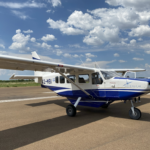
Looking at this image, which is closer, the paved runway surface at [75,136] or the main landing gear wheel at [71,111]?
the paved runway surface at [75,136]

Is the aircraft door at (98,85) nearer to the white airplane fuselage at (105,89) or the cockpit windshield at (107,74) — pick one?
the white airplane fuselage at (105,89)

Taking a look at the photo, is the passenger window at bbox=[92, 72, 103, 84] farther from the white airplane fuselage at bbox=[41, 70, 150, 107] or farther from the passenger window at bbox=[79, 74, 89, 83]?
the passenger window at bbox=[79, 74, 89, 83]

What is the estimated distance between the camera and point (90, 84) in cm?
757

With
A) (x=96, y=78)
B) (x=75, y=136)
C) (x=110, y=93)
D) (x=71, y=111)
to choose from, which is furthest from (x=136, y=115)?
(x=75, y=136)

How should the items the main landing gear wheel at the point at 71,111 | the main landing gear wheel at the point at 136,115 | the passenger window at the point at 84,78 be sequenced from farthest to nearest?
the passenger window at the point at 84,78
the main landing gear wheel at the point at 71,111
the main landing gear wheel at the point at 136,115

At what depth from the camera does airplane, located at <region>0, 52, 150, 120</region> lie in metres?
5.88

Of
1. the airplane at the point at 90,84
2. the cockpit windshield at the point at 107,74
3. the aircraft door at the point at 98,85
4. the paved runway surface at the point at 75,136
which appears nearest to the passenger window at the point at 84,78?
the airplane at the point at 90,84

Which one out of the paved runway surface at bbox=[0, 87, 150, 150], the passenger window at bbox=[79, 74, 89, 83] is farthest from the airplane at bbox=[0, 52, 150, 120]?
the paved runway surface at bbox=[0, 87, 150, 150]

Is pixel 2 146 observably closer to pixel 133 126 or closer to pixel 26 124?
pixel 26 124

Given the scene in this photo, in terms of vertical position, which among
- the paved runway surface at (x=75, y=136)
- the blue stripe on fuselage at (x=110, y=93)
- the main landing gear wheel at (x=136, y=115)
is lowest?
the paved runway surface at (x=75, y=136)

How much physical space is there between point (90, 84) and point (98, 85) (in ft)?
1.73

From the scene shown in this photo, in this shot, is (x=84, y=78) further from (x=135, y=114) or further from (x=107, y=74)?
(x=135, y=114)

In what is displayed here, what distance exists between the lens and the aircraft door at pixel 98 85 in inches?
276

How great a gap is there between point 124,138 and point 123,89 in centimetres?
256
